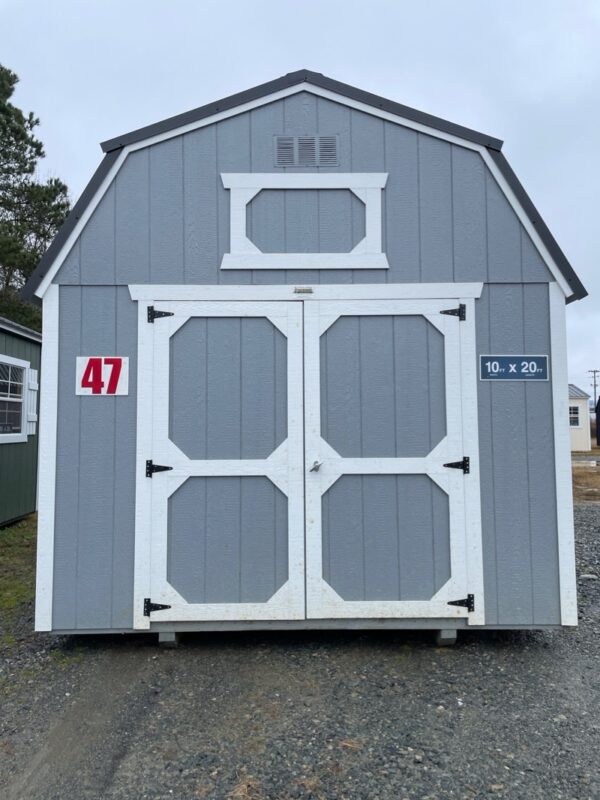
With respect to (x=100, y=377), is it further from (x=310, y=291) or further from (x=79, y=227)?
(x=310, y=291)

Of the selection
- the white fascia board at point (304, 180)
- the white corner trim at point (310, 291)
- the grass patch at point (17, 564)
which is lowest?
the grass patch at point (17, 564)

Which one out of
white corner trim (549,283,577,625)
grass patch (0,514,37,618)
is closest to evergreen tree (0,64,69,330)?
grass patch (0,514,37,618)

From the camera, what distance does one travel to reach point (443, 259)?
144 inches

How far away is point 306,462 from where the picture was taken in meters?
3.54

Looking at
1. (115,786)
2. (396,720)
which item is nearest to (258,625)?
(396,720)

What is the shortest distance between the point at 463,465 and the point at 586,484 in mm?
11428

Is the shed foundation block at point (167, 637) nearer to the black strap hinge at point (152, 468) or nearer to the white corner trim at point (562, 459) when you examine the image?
the black strap hinge at point (152, 468)

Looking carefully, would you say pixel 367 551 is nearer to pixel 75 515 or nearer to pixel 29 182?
pixel 75 515

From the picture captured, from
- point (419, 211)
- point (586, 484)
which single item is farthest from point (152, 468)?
point (586, 484)

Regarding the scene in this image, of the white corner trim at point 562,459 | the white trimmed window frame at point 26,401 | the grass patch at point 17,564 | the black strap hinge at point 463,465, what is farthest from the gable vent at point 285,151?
the white trimmed window frame at point 26,401

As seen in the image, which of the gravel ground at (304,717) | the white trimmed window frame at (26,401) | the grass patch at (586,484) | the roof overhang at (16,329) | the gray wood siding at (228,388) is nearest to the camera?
the gravel ground at (304,717)

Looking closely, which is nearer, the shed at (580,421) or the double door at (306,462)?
the double door at (306,462)

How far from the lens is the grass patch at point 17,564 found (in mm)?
4637

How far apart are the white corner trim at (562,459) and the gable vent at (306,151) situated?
1.78 meters
